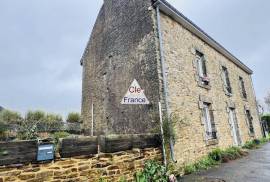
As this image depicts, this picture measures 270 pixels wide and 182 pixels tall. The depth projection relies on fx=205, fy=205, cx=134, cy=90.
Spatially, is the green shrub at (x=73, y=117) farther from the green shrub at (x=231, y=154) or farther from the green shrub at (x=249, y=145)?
the green shrub at (x=249, y=145)

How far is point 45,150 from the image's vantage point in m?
3.37

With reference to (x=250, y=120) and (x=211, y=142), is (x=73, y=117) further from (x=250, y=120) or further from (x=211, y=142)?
(x=250, y=120)

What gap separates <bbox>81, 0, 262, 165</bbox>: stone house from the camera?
21.9 ft

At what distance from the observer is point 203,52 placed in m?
9.49

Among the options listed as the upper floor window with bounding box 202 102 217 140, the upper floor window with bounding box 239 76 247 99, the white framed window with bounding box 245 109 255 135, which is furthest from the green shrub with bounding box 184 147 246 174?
the upper floor window with bounding box 239 76 247 99

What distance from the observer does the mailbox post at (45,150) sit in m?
3.31

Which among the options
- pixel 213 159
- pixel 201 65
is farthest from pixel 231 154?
pixel 201 65

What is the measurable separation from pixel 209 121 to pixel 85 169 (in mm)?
6335

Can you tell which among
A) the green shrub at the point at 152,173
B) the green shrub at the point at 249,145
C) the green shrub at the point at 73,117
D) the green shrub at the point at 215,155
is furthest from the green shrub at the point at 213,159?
the green shrub at the point at 73,117

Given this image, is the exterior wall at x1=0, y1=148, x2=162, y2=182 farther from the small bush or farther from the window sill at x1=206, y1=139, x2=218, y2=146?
the window sill at x1=206, y1=139, x2=218, y2=146

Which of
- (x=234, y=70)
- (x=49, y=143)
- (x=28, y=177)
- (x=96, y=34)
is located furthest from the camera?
(x=234, y=70)

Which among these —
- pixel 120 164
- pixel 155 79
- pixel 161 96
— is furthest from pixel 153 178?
pixel 155 79

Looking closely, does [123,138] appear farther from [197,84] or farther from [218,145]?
[218,145]

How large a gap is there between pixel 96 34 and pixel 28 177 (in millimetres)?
9620
